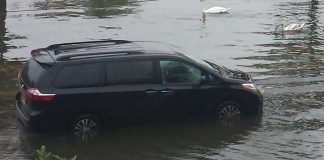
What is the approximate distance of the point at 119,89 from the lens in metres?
8.94

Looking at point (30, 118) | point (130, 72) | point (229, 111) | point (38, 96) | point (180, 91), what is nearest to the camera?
point (38, 96)

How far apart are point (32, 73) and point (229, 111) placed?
3.88m

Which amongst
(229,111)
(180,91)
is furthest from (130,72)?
(229,111)

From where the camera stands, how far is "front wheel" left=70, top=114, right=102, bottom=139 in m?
8.88

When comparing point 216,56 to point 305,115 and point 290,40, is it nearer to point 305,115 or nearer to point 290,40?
point 290,40

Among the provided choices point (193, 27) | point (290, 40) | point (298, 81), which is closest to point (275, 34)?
point (290, 40)

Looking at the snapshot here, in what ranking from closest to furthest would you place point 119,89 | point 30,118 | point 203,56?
1. point 30,118
2. point 119,89
3. point 203,56

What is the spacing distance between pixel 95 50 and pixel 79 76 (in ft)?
2.57

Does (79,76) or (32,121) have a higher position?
(79,76)

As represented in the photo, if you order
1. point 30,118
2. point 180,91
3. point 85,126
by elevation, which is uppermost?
point 180,91

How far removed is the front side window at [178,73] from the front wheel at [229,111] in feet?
2.58

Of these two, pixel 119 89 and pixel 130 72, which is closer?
pixel 119 89

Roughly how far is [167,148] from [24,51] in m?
10.3

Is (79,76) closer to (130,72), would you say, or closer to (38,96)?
(38,96)
